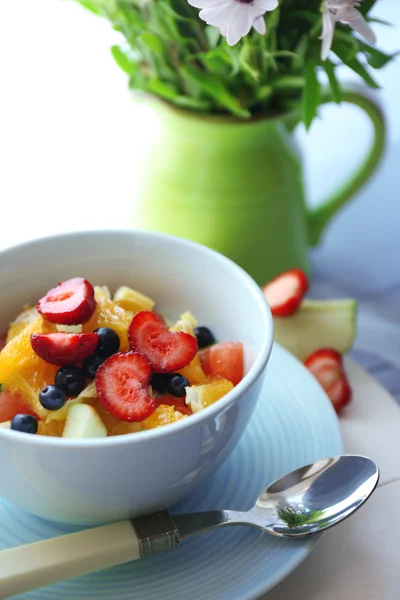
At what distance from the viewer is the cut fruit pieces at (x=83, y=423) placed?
3.64 feet

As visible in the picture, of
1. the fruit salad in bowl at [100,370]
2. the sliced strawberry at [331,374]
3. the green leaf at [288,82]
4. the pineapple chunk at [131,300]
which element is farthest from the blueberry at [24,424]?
the green leaf at [288,82]

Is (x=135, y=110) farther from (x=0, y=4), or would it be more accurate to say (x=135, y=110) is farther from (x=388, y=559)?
(x=388, y=559)

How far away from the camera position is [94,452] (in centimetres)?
99

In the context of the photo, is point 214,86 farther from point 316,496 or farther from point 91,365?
point 316,496

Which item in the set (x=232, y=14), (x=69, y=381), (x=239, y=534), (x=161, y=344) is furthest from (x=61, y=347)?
(x=232, y=14)

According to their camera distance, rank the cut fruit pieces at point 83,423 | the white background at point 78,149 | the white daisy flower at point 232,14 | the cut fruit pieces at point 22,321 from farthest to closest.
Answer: the white background at point 78,149 → the cut fruit pieces at point 22,321 → the white daisy flower at point 232,14 → the cut fruit pieces at point 83,423

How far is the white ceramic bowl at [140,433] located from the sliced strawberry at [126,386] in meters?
0.12

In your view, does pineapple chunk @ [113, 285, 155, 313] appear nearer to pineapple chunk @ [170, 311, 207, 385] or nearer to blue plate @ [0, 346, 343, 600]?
pineapple chunk @ [170, 311, 207, 385]

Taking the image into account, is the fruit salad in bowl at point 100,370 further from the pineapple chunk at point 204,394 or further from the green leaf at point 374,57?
the green leaf at point 374,57

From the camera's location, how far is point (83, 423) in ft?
3.68

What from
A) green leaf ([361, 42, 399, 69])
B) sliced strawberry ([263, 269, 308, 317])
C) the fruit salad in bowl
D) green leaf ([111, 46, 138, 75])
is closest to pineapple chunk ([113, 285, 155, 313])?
the fruit salad in bowl

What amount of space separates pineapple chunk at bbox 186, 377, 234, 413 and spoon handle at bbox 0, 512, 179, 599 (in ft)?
0.62

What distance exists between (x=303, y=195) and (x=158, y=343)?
2.82ft

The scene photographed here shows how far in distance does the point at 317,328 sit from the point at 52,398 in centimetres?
73
